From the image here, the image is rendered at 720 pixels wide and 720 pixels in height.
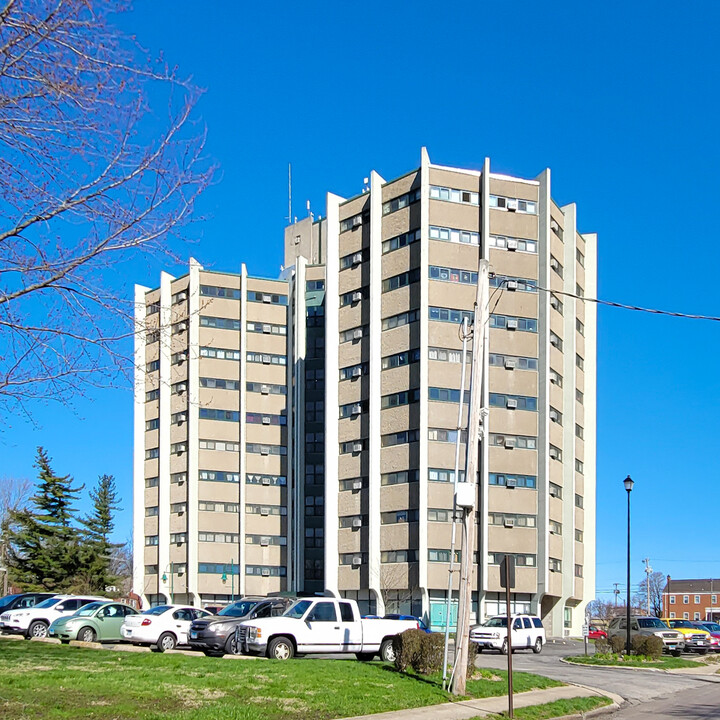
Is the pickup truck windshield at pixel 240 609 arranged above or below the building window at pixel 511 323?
below

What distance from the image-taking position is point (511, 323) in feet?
221

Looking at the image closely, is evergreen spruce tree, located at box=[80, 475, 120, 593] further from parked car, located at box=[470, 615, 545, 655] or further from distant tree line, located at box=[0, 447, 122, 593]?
parked car, located at box=[470, 615, 545, 655]

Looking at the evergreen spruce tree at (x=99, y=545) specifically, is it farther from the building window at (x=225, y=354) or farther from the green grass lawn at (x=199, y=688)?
the green grass lawn at (x=199, y=688)

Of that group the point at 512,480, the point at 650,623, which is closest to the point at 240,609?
the point at 650,623

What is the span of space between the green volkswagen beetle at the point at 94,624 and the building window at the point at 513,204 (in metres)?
43.3

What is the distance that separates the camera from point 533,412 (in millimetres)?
67062

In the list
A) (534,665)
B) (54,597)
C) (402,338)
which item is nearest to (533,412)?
(402,338)

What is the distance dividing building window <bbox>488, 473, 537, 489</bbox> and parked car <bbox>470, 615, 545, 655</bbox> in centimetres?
1886

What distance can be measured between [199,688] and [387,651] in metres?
11.0

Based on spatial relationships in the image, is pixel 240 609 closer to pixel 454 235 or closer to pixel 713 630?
pixel 713 630

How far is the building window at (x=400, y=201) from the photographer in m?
68.6

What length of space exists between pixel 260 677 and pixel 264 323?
64.5 meters

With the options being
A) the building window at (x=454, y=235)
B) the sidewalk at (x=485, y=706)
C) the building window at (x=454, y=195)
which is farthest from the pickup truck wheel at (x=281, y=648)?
the building window at (x=454, y=195)

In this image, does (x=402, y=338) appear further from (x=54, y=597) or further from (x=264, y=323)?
(x=54, y=597)
